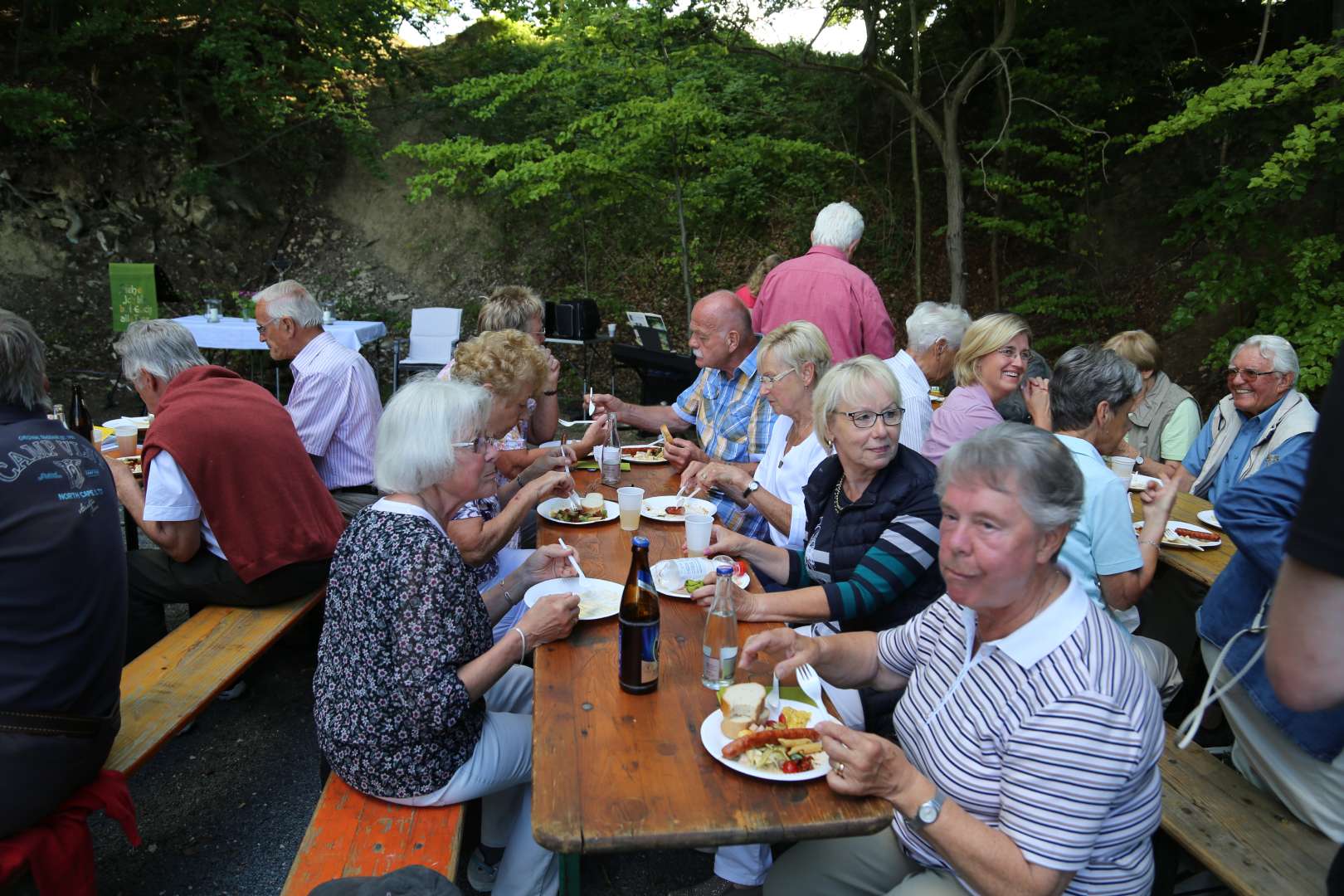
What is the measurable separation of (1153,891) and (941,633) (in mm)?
1035

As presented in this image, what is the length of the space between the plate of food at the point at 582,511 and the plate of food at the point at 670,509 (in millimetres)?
124

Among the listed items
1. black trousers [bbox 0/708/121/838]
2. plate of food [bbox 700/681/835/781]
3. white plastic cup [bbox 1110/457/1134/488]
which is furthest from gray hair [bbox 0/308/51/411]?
white plastic cup [bbox 1110/457/1134/488]

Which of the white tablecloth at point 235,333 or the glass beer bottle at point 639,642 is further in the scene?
the white tablecloth at point 235,333

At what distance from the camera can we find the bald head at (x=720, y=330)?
4.31 meters

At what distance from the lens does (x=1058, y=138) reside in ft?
37.8

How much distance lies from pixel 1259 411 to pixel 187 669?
15.6 ft

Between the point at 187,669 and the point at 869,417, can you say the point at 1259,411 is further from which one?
the point at 187,669

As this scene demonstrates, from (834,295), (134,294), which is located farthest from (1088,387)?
(134,294)

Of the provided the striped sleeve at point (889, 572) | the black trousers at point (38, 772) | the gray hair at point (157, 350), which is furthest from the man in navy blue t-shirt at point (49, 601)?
the striped sleeve at point (889, 572)

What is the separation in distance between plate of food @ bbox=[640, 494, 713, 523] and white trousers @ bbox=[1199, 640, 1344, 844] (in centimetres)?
178

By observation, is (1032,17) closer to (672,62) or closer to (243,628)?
(672,62)

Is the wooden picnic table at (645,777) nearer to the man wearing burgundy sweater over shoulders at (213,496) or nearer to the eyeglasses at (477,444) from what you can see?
the eyeglasses at (477,444)

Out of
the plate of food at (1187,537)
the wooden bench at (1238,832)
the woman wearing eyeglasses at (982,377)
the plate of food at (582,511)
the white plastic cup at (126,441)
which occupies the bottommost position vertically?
the wooden bench at (1238,832)

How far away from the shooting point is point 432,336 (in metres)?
10.2
